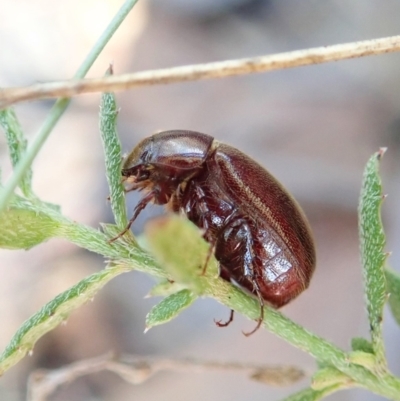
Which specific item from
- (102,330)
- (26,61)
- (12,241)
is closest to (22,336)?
(12,241)

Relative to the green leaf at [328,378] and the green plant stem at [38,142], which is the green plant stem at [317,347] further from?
the green plant stem at [38,142]

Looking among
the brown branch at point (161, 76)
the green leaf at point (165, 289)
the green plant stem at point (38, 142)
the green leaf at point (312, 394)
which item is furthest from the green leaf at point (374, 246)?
the green plant stem at point (38, 142)

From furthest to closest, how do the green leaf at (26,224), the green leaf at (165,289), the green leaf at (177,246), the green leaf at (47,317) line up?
the green leaf at (165,289)
the green leaf at (47,317)
the green leaf at (26,224)
the green leaf at (177,246)

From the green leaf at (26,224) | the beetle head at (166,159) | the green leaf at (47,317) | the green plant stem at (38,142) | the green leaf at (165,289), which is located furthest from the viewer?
the beetle head at (166,159)

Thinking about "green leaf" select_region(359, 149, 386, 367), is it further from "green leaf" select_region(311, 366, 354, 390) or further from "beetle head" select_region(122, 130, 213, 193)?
"beetle head" select_region(122, 130, 213, 193)

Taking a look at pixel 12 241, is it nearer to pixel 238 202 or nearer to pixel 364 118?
pixel 238 202

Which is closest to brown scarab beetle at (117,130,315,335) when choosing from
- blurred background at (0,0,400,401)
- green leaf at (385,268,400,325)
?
green leaf at (385,268,400,325)
